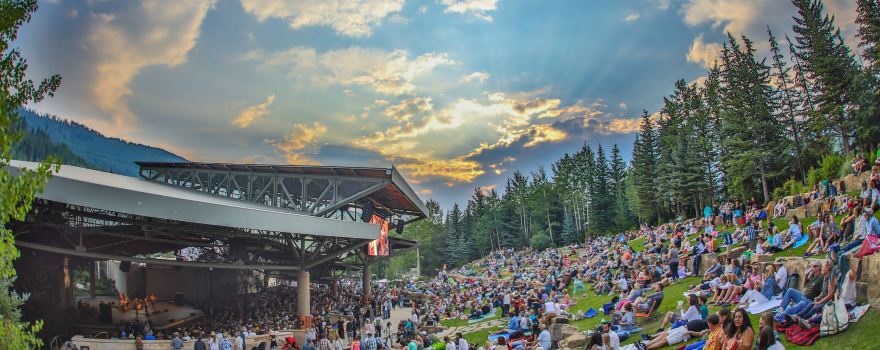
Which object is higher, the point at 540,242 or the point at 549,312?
the point at 540,242

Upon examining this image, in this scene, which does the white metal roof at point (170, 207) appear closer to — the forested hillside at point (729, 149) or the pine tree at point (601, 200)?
the forested hillside at point (729, 149)

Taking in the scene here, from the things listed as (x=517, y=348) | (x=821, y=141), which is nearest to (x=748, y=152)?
(x=821, y=141)

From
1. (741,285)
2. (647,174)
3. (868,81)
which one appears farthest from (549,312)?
(647,174)

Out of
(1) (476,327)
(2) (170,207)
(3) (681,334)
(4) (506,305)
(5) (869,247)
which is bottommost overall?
(1) (476,327)

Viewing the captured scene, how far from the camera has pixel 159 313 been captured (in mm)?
27344

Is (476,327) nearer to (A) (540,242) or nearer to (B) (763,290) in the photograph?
(B) (763,290)

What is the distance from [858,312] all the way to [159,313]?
29.1 metres

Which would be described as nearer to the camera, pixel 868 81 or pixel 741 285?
pixel 741 285

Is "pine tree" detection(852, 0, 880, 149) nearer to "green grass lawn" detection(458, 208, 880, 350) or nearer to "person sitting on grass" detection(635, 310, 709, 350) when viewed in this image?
"green grass lawn" detection(458, 208, 880, 350)

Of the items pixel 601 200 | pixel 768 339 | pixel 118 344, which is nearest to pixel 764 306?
pixel 768 339

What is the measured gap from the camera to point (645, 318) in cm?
1377

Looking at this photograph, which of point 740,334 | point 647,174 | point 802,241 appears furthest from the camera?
point 647,174

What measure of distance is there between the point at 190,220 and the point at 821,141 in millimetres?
36820

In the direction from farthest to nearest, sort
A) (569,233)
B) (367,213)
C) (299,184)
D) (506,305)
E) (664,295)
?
1. (569,233)
2. (299,184)
3. (367,213)
4. (506,305)
5. (664,295)
